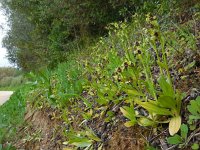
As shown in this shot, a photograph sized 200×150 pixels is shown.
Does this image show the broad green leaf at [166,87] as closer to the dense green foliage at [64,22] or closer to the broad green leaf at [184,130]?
the broad green leaf at [184,130]

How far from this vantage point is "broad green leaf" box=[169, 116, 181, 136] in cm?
160

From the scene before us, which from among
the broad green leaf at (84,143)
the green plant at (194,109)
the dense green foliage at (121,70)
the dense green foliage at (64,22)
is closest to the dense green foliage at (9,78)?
the dense green foliage at (64,22)

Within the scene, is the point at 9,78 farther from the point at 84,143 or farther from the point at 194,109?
the point at 194,109

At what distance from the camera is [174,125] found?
1.63 metres

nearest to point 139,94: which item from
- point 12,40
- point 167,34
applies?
point 167,34

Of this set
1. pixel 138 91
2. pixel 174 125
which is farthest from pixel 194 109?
pixel 138 91

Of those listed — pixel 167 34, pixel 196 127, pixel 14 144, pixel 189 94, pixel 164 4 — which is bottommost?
pixel 14 144

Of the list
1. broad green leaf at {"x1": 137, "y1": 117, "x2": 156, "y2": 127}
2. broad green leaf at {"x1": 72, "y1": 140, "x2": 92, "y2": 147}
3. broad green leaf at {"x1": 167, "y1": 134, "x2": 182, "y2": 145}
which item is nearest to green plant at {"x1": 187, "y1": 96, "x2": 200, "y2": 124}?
broad green leaf at {"x1": 167, "y1": 134, "x2": 182, "y2": 145}

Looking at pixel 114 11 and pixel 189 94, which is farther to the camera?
pixel 114 11

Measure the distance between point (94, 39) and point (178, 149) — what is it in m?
6.52

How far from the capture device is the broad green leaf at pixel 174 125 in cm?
160

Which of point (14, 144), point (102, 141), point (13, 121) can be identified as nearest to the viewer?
point (102, 141)

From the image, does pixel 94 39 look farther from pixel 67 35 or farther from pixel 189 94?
pixel 189 94

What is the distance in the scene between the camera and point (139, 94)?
6.58 feet
